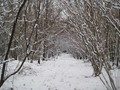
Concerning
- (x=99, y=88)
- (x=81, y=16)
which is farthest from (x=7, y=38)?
(x=99, y=88)

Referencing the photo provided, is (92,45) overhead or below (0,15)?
below

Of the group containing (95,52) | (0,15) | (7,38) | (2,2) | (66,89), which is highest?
(2,2)

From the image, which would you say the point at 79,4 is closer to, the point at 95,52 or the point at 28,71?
the point at 95,52

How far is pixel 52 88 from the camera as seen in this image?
915cm

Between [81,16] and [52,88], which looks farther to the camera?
[52,88]

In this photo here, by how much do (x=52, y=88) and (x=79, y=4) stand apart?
677cm

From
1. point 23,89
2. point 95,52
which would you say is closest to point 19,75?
point 23,89

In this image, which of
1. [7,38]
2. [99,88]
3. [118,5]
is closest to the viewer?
[118,5]

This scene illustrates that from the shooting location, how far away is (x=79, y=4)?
298 cm

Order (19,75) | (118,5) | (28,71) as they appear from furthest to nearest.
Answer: (28,71) → (19,75) → (118,5)

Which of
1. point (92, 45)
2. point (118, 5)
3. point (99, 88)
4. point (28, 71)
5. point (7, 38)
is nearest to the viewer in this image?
point (118, 5)

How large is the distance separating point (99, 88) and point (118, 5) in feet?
23.0

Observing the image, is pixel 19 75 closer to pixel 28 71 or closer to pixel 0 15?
pixel 28 71

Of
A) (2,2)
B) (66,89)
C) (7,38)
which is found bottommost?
(66,89)
